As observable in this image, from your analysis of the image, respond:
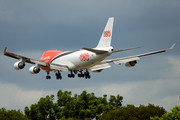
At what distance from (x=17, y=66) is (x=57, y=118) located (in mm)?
69175

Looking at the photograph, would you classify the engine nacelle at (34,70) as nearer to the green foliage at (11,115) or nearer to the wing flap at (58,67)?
the wing flap at (58,67)

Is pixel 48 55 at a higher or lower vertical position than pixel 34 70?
higher

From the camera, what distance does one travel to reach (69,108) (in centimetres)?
12575

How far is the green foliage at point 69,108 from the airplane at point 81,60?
57633 millimetres

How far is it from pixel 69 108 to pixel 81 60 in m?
68.7

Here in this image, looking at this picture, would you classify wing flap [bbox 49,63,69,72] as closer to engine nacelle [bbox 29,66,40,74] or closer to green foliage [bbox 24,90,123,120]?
engine nacelle [bbox 29,66,40,74]

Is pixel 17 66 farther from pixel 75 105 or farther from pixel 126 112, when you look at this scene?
pixel 75 105

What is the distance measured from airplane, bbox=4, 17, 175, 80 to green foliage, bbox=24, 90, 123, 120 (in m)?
57.6

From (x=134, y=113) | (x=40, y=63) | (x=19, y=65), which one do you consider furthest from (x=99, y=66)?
(x=134, y=113)

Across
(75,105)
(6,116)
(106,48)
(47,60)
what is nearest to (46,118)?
(75,105)

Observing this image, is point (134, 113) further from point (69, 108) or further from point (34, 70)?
point (69, 108)

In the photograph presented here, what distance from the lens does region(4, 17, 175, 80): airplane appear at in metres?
57.3

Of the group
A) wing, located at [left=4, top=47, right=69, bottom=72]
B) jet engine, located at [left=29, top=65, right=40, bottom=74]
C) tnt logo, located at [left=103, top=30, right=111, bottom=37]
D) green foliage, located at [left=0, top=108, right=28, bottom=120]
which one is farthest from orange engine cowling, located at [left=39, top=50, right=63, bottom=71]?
green foliage, located at [left=0, top=108, right=28, bottom=120]

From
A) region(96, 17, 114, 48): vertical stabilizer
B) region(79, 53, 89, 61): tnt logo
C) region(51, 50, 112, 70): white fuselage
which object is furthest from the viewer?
region(96, 17, 114, 48): vertical stabilizer
